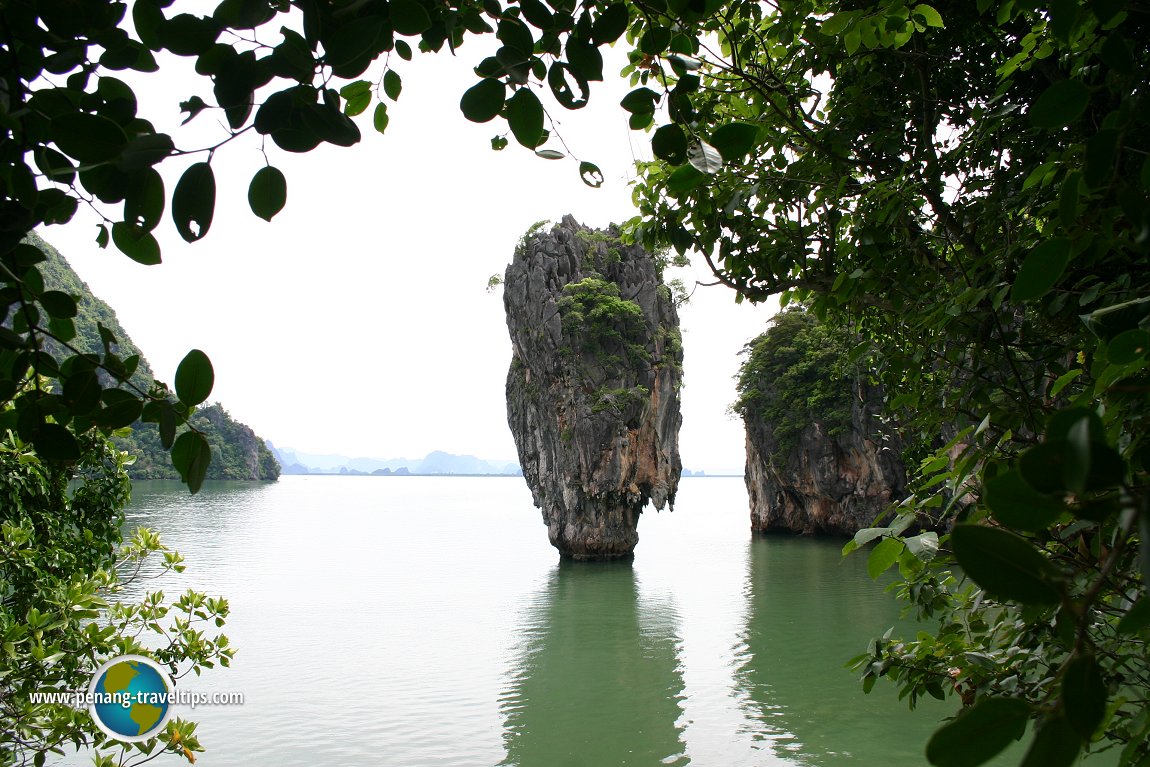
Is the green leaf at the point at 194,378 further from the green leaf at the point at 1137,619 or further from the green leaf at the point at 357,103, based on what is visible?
the green leaf at the point at 1137,619

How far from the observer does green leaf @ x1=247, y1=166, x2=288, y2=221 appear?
0.73m

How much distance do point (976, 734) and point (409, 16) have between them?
0.76m

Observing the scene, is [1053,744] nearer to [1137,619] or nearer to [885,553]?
[1137,619]

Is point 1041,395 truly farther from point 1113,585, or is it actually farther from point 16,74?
point 16,74

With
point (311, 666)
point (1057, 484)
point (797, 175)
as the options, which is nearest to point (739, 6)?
point (797, 175)

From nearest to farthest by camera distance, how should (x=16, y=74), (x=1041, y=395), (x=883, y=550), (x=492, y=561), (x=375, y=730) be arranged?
(x=16, y=74) < (x=883, y=550) < (x=1041, y=395) < (x=375, y=730) < (x=492, y=561)

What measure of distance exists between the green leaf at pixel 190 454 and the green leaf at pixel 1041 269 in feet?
2.72

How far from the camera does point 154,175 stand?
695mm

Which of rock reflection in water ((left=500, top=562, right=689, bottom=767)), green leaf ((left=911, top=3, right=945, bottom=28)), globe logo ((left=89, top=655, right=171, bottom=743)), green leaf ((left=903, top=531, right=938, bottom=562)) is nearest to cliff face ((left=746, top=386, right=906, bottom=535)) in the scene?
rock reflection in water ((left=500, top=562, right=689, bottom=767))

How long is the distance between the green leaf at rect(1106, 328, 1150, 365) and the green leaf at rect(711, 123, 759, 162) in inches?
15.4

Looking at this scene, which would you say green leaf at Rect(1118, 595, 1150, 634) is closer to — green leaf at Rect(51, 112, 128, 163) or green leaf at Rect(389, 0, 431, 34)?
green leaf at Rect(389, 0, 431, 34)

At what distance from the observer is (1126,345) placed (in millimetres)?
632

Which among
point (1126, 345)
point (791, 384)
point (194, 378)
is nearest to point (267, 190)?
point (194, 378)

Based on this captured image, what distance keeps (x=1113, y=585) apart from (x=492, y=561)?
72.6ft
